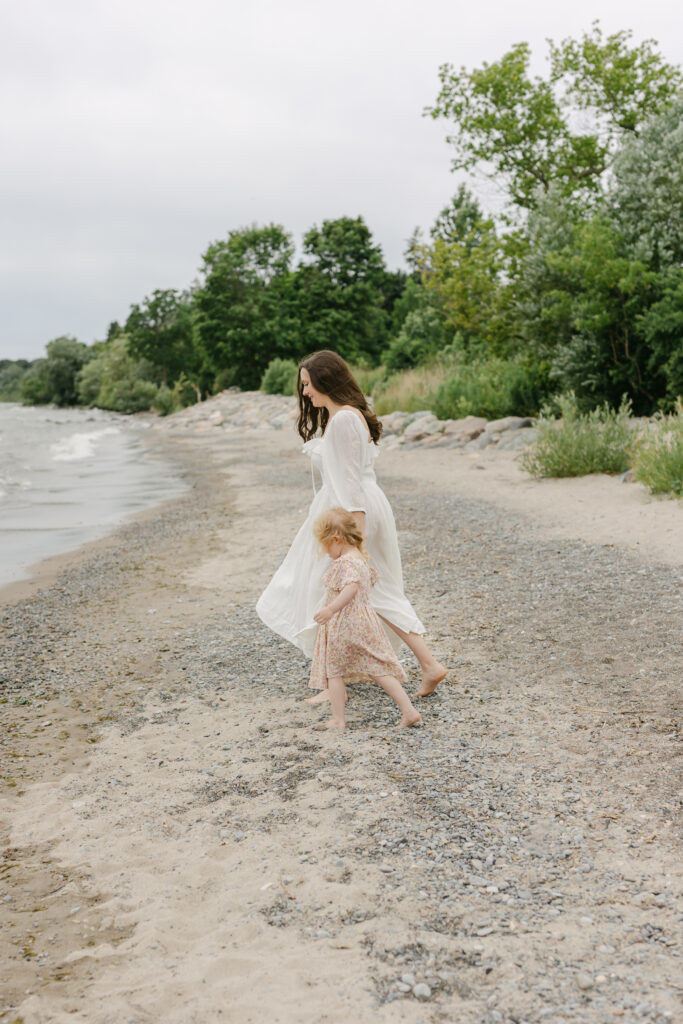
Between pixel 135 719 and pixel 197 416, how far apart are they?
40.2m

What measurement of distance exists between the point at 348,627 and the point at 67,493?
14.1 meters

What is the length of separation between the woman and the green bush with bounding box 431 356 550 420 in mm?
14415

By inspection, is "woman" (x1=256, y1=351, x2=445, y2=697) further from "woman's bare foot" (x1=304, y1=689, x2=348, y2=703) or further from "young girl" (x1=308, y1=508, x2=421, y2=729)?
"woman's bare foot" (x1=304, y1=689, x2=348, y2=703)

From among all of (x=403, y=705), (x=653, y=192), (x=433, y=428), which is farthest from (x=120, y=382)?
(x=403, y=705)

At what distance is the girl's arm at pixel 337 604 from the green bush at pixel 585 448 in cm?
946

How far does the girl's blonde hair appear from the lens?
4629 millimetres

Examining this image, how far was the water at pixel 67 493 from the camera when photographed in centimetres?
1144

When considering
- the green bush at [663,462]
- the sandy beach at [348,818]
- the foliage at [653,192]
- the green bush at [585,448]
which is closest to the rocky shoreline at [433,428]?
the green bush at [585,448]

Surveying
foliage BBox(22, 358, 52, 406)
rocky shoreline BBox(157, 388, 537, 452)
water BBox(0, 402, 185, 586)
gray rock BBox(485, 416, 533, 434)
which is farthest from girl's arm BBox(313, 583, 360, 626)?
foliage BBox(22, 358, 52, 406)

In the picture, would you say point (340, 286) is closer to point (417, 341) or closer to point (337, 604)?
point (417, 341)

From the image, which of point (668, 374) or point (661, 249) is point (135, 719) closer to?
point (668, 374)

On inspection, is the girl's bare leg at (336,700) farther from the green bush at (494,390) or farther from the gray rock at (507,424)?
the gray rock at (507,424)

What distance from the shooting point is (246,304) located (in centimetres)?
4988

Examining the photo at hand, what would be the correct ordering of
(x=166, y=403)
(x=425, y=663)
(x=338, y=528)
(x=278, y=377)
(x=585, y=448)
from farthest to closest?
(x=166, y=403) → (x=278, y=377) → (x=585, y=448) → (x=425, y=663) → (x=338, y=528)
